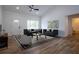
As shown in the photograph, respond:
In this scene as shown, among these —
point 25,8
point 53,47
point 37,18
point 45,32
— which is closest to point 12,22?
A: point 25,8

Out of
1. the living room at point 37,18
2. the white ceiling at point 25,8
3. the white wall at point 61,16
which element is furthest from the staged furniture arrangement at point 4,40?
the white wall at point 61,16

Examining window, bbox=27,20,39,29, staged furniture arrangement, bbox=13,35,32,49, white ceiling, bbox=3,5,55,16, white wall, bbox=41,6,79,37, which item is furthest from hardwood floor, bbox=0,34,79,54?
white ceiling, bbox=3,5,55,16

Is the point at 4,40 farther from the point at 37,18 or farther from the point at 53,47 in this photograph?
the point at 53,47

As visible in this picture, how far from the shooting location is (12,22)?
235 centimetres

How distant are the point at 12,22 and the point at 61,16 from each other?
3.95ft

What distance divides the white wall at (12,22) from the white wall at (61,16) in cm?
23

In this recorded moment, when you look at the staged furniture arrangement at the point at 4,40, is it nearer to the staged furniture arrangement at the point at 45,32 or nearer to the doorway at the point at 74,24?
the staged furniture arrangement at the point at 45,32

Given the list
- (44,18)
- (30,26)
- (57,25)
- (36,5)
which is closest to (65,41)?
(57,25)

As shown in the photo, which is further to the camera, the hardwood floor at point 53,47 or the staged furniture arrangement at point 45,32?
the staged furniture arrangement at point 45,32

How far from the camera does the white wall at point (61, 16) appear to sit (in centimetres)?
235

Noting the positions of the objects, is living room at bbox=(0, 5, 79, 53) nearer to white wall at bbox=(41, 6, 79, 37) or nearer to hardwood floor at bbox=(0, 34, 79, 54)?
white wall at bbox=(41, 6, 79, 37)

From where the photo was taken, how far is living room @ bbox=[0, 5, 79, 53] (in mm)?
2291

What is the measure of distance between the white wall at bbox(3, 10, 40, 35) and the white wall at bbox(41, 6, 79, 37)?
233mm
